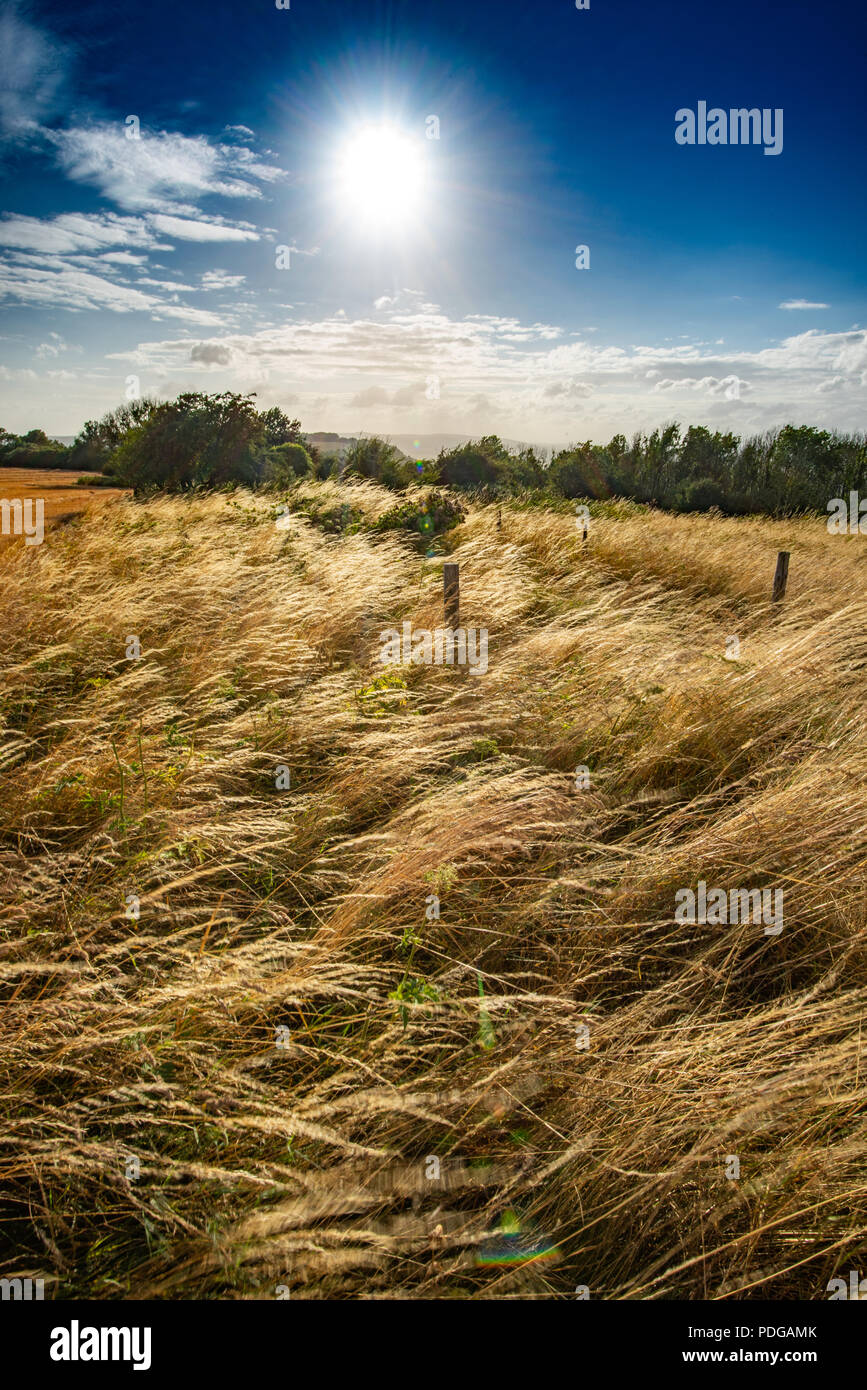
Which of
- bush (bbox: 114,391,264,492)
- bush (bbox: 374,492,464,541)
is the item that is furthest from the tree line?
bush (bbox: 374,492,464,541)

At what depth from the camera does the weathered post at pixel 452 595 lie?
5055 mm

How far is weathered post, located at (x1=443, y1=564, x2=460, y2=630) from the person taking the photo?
16.6ft

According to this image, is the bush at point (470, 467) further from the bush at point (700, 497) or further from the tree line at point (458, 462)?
the bush at point (700, 497)

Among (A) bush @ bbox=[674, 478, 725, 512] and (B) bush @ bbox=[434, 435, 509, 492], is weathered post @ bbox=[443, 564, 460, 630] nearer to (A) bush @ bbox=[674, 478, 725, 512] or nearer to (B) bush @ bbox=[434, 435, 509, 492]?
(B) bush @ bbox=[434, 435, 509, 492]

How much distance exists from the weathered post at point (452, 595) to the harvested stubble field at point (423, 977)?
908 mm

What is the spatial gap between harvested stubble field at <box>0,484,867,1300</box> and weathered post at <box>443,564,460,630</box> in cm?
91

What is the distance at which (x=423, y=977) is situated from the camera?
2018 millimetres

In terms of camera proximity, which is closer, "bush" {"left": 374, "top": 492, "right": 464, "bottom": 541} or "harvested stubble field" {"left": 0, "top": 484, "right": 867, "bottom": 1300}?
"harvested stubble field" {"left": 0, "top": 484, "right": 867, "bottom": 1300}

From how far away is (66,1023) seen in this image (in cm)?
177

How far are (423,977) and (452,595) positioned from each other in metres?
3.53

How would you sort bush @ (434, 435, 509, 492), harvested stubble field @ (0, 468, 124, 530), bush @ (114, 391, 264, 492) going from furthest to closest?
1. bush @ (434, 435, 509, 492)
2. bush @ (114, 391, 264, 492)
3. harvested stubble field @ (0, 468, 124, 530)

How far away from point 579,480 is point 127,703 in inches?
1094

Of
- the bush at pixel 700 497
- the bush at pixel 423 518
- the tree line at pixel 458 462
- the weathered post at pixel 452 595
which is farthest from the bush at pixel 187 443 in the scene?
the bush at pixel 700 497

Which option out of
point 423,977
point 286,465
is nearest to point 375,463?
point 286,465
